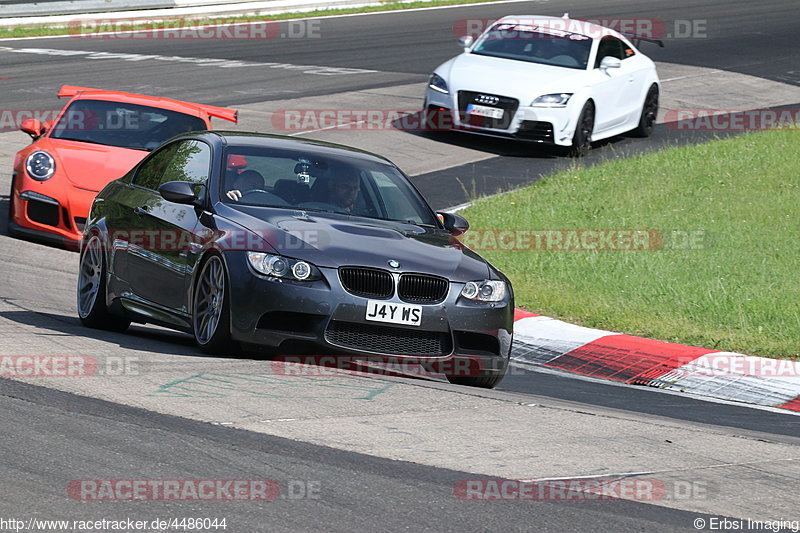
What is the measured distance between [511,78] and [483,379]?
11025 millimetres

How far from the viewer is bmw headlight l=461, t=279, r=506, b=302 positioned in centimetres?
833

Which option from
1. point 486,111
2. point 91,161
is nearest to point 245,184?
point 91,161

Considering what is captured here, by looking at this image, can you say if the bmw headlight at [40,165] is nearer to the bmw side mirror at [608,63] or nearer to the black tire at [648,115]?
the bmw side mirror at [608,63]

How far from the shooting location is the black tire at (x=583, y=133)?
19312 mm

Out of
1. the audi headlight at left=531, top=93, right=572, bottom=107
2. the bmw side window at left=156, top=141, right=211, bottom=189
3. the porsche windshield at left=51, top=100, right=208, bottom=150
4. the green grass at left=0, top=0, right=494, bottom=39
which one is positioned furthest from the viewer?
the green grass at left=0, top=0, right=494, bottom=39

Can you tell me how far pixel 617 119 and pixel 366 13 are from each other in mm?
17187

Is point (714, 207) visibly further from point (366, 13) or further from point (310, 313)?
point (366, 13)

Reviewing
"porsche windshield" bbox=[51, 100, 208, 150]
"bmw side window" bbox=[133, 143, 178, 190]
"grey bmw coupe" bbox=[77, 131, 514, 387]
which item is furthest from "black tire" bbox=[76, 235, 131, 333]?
"porsche windshield" bbox=[51, 100, 208, 150]

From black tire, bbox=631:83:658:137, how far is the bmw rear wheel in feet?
45.4

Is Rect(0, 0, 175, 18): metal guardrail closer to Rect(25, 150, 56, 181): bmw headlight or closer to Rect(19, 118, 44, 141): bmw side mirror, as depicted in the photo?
Rect(19, 118, 44, 141): bmw side mirror

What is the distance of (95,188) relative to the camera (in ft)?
43.4

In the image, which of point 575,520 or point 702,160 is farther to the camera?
point 702,160

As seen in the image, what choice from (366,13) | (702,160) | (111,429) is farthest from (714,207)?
(366,13)

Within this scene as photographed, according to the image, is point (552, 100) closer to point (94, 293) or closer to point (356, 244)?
point (94, 293)
